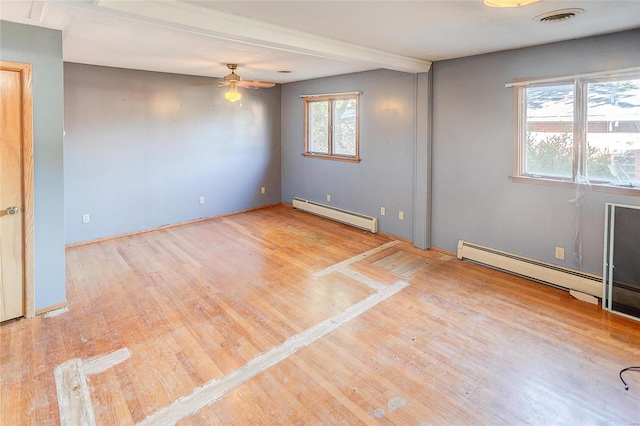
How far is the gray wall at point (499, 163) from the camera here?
11.1 ft

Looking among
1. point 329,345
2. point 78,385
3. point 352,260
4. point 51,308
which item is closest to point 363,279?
point 352,260

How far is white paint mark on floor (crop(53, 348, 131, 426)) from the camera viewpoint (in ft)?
6.59

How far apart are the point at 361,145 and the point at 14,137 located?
4.12 m

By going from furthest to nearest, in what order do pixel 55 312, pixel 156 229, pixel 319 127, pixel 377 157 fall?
pixel 319 127 → pixel 156 229 → pixel 377 157 → pixel 55 312

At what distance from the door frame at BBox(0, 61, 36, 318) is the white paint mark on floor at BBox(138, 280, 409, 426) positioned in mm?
1862

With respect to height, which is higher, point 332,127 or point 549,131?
point 332,127

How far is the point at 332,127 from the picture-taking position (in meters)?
6.18

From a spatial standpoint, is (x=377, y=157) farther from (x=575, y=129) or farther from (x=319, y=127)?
(x=575, y=129)

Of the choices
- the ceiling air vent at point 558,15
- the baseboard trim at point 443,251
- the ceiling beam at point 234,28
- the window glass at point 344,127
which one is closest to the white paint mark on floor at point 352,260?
the baseboard trim at point 443,251

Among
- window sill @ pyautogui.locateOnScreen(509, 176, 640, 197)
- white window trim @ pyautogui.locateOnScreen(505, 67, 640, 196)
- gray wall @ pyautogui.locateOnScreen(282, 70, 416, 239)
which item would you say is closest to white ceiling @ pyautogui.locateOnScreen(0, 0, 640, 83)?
white window trim @ pyautogui.locateOnScreen(505, 67, 640, 196)

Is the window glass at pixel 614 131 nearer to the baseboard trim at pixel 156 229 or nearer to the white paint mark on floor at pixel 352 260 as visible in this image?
the white paint mark on floor at pixel 352 260

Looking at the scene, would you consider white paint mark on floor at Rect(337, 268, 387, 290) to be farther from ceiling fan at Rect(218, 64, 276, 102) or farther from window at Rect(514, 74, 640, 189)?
ceiling fan at Rect(218, 64, 276, 102)

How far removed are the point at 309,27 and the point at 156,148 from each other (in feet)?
11.8

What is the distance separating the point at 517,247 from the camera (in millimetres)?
4000
